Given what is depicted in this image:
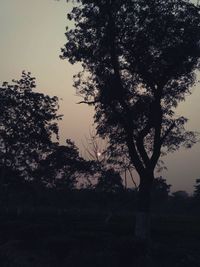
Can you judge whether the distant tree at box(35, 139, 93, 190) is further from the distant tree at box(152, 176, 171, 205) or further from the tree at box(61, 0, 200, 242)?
the tree at box(61, 0, 200, 242)

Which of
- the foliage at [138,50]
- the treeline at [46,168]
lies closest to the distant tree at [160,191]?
the treeline at [46,168]

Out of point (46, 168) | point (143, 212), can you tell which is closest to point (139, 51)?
point (143, 212)

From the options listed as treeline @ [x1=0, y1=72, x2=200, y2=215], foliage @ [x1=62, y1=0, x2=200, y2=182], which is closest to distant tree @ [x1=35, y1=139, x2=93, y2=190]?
treeline @ [x1=0, y1=72, x2=200, y2=215]

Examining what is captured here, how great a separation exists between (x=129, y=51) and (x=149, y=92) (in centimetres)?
374

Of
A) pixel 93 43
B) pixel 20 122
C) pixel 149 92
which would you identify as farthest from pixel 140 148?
pixel 20 122

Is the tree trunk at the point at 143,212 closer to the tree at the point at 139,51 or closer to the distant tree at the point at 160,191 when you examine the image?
the tree at the point at 139,51

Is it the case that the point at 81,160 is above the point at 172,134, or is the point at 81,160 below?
above

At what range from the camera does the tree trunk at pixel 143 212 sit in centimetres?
2730

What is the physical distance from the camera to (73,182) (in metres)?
97.6

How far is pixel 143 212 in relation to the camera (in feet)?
91.1

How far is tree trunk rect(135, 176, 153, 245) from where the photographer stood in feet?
89.6

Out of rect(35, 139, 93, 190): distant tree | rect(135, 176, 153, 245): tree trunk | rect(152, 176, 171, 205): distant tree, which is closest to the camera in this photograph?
rect(135, 176, 153, 245): tree trunk

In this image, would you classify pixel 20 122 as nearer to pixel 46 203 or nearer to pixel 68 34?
pixel 68 34

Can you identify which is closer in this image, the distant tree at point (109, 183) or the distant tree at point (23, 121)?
the distant tree at point (23, 121)
